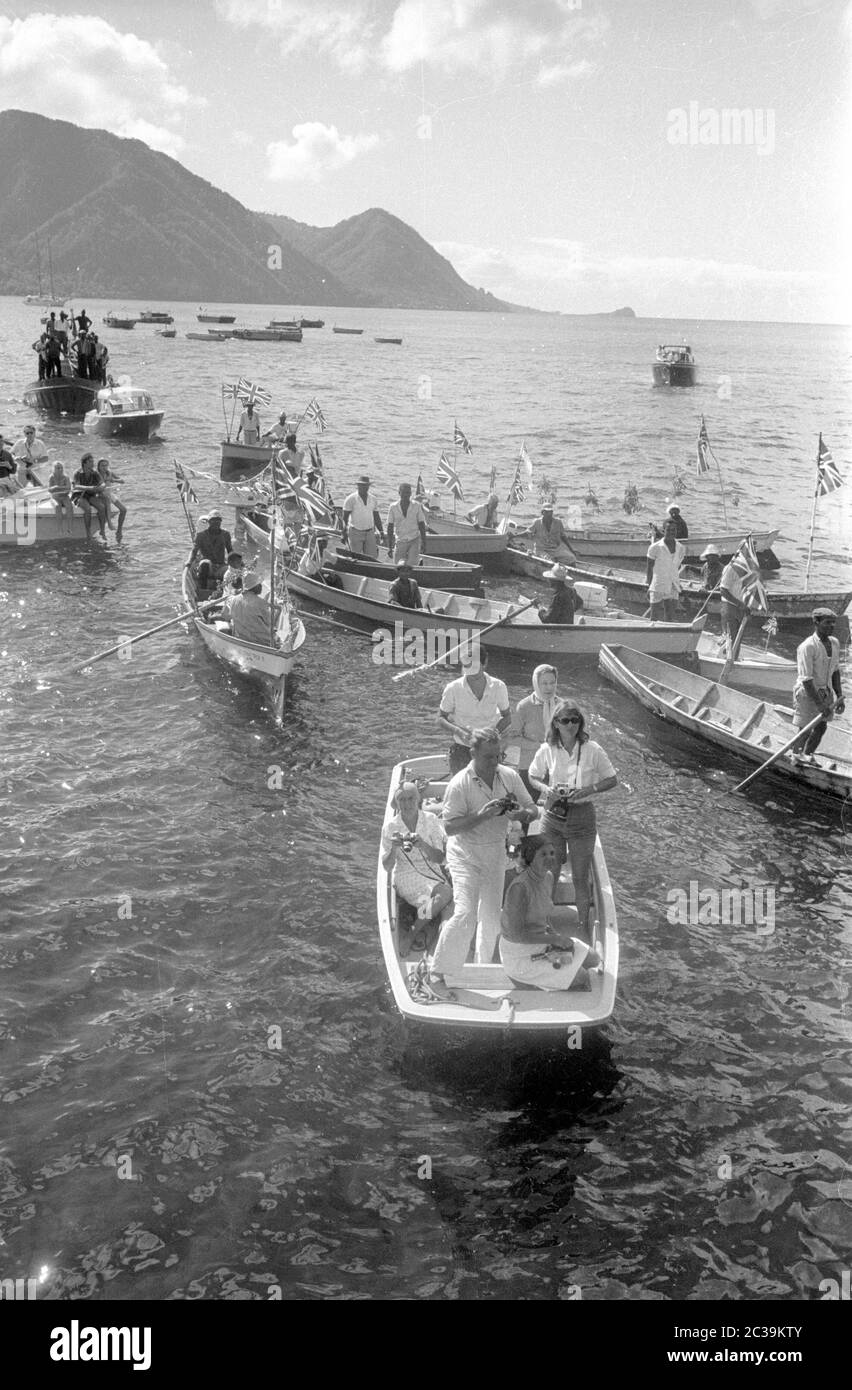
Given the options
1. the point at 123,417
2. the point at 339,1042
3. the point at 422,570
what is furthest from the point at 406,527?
the point at 123,417

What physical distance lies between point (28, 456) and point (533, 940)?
92.3ft

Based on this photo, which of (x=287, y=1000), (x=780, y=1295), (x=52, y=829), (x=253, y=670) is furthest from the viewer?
(x=253, y=670)

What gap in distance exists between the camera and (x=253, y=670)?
18.8 m

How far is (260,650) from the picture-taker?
718 inches

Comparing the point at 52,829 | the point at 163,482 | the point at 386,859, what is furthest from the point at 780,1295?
the point at 163,482

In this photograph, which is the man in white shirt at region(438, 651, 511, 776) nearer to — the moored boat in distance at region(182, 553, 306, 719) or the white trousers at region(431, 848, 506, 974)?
the white trousers at region(431, 848, 506, 974)

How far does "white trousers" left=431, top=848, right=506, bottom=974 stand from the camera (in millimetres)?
9570

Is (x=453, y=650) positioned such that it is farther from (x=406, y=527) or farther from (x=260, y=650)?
(x=406, y=527)

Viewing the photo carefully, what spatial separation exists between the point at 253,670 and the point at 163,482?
2384cm

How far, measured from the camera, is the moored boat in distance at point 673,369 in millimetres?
104500

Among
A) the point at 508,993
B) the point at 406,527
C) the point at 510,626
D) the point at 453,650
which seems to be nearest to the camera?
the point at 508,993

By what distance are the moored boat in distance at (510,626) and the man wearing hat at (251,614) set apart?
3940mm

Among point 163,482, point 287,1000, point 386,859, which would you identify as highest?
point 163,482

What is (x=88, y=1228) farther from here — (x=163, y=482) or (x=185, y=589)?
(x=163, y=482)
